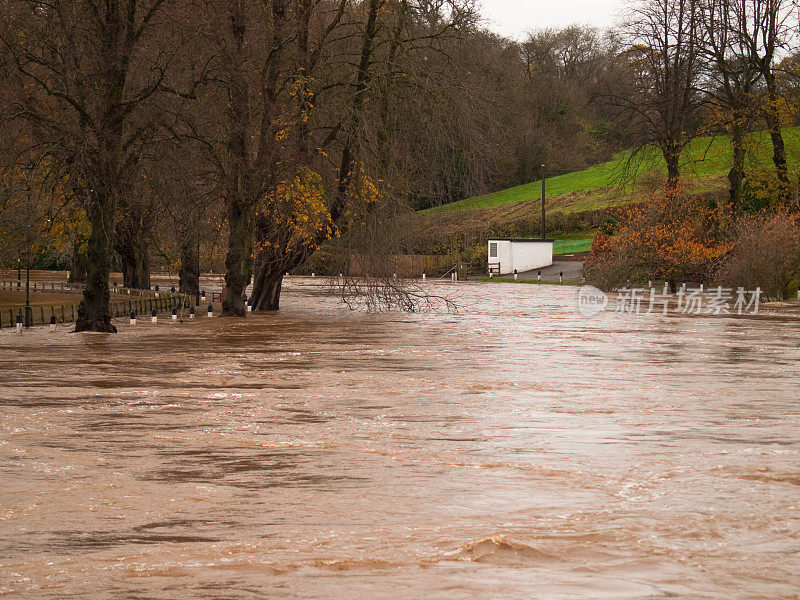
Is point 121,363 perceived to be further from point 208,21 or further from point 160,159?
point 208,21

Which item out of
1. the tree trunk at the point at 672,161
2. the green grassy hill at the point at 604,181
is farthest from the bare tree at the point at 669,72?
the green grassy hill at the point at 604,181

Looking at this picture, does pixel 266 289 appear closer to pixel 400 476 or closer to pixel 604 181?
pixel 400 476

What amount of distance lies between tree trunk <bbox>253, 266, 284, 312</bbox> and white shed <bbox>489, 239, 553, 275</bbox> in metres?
43.3

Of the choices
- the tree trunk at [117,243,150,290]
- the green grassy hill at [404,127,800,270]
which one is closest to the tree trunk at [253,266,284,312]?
the tree trunk at [117,243,150,290]

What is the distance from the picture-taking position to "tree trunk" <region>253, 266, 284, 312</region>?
4472cm

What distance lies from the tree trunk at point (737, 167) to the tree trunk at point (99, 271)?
113 ft

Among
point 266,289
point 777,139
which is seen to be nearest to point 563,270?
point 777,139

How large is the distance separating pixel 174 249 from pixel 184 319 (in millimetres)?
13771

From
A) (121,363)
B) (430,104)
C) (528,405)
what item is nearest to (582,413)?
(528,405)

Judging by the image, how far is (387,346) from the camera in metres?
30.3

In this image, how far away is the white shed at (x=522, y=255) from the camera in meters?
86.4

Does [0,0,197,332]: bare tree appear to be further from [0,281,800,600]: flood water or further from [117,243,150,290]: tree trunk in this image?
[117,243,150,290]: tree trunk

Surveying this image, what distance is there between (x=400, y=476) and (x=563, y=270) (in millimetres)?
70006

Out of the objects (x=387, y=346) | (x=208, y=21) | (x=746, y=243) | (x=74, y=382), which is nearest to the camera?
(x=74, y=382)
